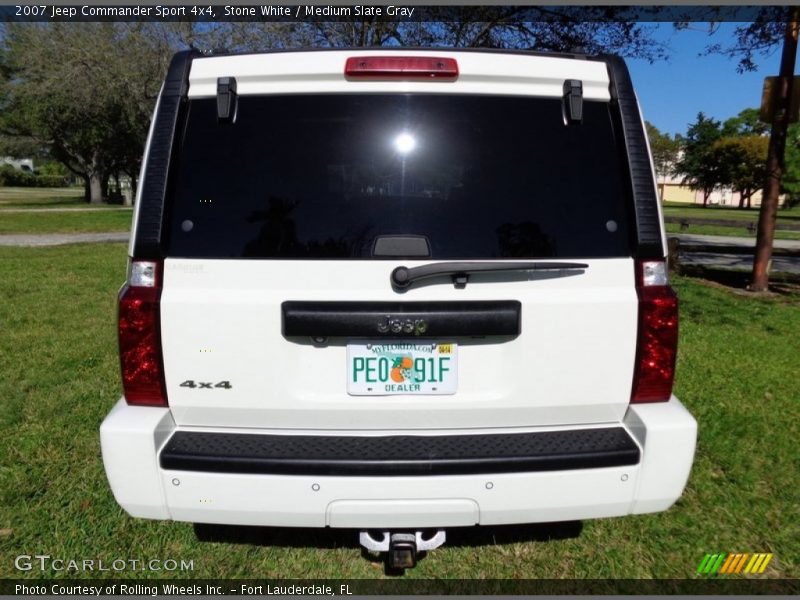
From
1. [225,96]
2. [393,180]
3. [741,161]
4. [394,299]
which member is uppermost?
[741,161]

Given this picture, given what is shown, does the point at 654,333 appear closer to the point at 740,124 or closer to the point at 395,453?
the point at 395,453

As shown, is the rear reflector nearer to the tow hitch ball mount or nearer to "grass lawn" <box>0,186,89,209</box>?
the tow hitch ball mount

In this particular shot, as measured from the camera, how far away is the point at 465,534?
2.94 m

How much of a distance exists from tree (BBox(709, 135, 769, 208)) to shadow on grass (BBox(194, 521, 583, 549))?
71.7 meters

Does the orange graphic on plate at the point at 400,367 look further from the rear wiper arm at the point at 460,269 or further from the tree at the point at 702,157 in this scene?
the tree at the point at 702,157

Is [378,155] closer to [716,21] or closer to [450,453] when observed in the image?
[450,453]

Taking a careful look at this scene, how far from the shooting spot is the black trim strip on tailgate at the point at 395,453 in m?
2.02

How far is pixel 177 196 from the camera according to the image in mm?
2121

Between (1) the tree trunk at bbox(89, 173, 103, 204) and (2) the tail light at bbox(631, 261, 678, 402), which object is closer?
(2) the tail light at bbox(631, 261, 678, 402)

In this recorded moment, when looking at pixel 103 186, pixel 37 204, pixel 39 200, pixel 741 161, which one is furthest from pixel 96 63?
pixel 741 161

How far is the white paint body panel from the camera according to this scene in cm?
213

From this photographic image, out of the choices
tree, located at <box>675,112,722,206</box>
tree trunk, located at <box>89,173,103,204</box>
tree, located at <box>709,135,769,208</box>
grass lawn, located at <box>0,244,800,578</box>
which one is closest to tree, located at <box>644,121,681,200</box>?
tree, located at <box>675,112,722,206</box>

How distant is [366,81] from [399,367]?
42.1 inches

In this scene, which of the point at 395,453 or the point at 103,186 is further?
the point at 103,186
